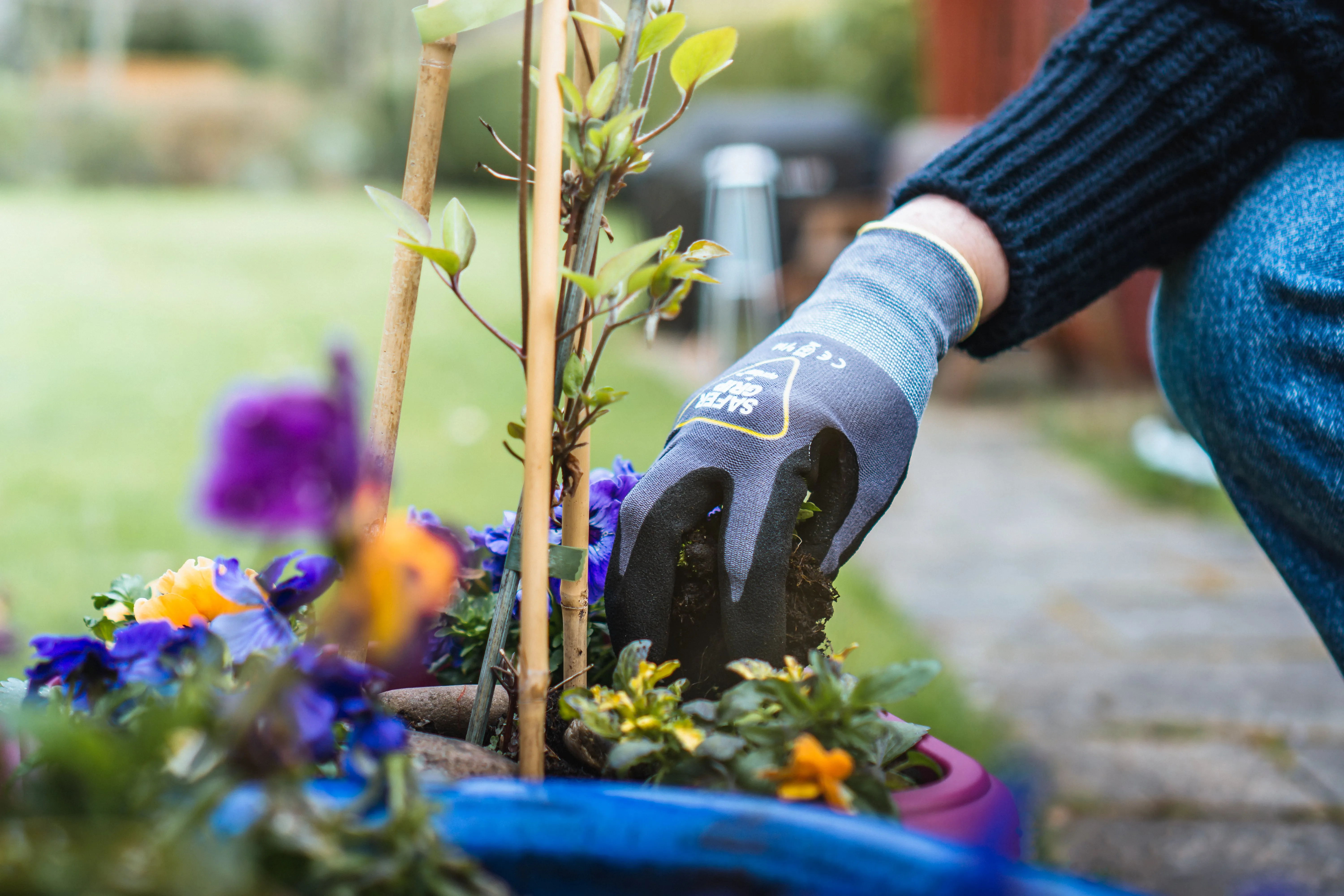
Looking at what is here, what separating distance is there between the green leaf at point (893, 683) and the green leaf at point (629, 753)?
0.37 ft

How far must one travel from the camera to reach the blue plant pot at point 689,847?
0.38m

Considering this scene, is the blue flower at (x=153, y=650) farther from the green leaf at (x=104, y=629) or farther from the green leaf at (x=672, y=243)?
the green leaf at (x=672, y=243)

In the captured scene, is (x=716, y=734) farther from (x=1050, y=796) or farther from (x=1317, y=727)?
(x=1317, y=727)

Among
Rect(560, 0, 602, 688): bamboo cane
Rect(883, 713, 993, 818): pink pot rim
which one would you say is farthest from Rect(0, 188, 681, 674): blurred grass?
Rect(883, 713, 993, 818): pink pot rim

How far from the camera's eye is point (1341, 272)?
89cm

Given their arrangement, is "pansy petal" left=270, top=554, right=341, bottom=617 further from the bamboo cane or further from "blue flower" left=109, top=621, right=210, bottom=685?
the bamboo cane

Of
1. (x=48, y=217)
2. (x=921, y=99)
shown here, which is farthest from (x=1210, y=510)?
(x=48, y=217)

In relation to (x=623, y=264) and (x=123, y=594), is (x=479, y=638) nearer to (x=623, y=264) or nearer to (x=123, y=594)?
(x=123, y=594)

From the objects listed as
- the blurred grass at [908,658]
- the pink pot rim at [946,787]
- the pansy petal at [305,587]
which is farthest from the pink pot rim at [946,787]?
the blurred grass at [908,658]

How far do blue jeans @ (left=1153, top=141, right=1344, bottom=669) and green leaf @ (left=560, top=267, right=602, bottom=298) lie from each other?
671mm

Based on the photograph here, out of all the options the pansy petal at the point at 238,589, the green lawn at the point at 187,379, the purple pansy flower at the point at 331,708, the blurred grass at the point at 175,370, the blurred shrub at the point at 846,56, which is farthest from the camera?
the blurred shrub at the point at 846,56

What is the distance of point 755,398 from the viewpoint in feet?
2.57

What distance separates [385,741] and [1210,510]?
4098 mm

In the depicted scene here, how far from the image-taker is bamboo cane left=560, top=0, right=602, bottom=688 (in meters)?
0.67
